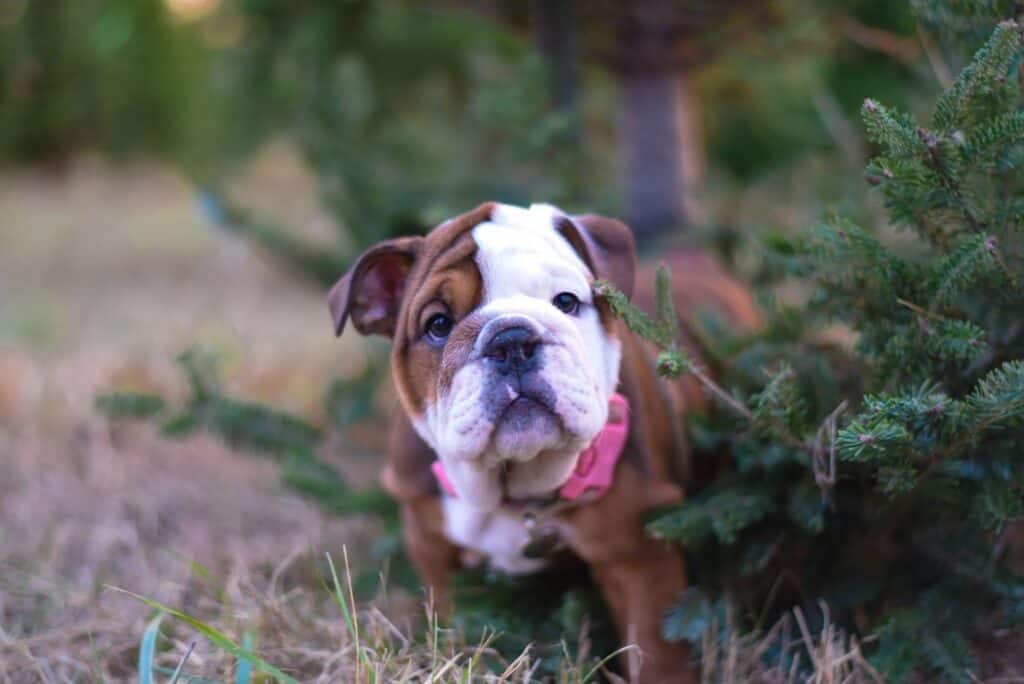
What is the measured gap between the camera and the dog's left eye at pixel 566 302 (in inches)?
90.6

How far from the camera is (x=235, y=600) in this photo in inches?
111

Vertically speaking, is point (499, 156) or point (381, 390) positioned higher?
point (499, 156)

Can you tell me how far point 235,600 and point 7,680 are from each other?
0.57 metres

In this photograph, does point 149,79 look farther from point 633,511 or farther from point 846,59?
point 633,511

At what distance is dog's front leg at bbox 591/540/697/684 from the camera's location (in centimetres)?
252

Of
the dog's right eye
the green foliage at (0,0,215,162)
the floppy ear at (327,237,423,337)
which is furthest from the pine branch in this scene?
the green foliage at (0,0,215,162)

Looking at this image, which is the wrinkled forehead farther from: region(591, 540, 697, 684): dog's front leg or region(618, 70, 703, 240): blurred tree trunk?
region(618, 70, 703, 240): blurred tree trunk

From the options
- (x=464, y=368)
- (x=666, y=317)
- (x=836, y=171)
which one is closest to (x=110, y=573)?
(x=464, y=368)

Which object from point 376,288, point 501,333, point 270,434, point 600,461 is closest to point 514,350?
point 501,333

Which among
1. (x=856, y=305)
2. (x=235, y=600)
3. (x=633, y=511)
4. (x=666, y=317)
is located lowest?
(x=235, y=600)

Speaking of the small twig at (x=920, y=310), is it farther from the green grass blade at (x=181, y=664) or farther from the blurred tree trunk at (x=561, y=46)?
the blurred tree trunk at (x=561, y=46)

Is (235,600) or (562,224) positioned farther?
(235,600)

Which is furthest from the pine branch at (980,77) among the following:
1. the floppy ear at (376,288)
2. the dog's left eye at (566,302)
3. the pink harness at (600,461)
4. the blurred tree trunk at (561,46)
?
the blurred tree trunk at (561,46)

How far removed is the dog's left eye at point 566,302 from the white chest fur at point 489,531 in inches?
22.2
